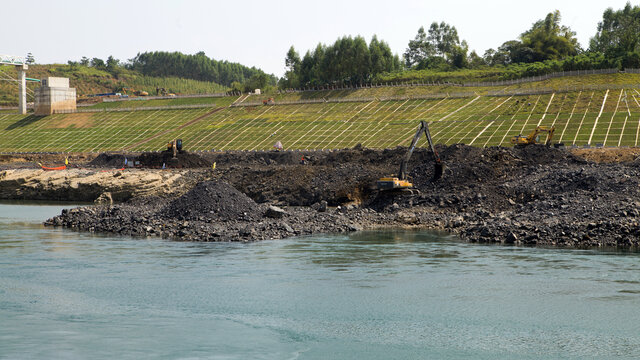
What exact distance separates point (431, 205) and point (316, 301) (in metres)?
22.2

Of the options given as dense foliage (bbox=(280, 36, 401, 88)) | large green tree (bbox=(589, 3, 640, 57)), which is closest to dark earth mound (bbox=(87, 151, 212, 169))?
dense foliage (bbox=(280, 36, 401, 88))

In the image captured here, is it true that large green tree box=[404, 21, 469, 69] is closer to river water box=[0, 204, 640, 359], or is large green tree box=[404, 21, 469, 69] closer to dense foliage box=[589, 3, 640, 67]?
dense foliage box=[589, 3, 640, 67]

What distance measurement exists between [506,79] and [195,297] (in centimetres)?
10945

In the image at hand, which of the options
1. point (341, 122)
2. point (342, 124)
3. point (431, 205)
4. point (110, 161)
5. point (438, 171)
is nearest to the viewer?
point (431, 205)

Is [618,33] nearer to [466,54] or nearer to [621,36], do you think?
[621,36]

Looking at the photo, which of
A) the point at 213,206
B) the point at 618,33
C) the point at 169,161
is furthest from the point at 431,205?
the point at 618,33

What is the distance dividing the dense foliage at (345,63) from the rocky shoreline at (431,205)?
9003 centimetres

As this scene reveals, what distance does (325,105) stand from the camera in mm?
117188

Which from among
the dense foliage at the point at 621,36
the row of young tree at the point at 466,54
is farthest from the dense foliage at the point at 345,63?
the dense foliage at the point at 621,36

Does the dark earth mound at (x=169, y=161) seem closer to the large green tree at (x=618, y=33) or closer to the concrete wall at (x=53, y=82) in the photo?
the concrete wall at (x=53, y=82)

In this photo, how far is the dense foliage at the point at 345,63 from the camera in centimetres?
14188

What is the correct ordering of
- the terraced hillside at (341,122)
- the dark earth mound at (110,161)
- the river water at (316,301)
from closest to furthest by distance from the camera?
the river water at (316,301) → the terraced hillside at (341,122) → the dark earth mound at (110,161)

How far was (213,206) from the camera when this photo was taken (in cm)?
3600

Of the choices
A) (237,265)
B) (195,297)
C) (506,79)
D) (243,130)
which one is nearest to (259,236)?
(237,265)
